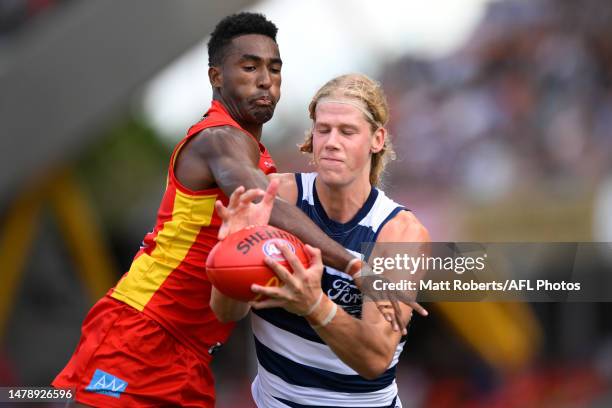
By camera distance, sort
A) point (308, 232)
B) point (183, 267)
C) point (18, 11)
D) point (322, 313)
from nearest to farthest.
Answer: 1. point (322, 313)
2. point (308, 232)
3. point (183, 267)
4. point (18, 11)

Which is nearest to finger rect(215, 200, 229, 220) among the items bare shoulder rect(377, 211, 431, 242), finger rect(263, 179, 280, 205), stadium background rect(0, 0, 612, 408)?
finger rect(263, 179, 280, 205)

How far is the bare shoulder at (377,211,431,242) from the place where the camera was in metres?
4.73

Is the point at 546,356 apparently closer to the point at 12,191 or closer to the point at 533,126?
the point at 533,126

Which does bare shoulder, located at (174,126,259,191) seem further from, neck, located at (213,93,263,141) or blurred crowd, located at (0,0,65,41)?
blurred crowd, located at (0,0,65,41)

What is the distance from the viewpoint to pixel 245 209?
169 inches

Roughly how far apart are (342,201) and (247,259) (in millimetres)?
911

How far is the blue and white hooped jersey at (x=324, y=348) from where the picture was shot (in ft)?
15.6

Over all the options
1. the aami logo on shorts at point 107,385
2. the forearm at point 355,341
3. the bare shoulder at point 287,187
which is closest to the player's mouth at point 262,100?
the bare shoulder at point 287,187

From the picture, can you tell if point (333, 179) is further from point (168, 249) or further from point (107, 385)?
point (107, 385)

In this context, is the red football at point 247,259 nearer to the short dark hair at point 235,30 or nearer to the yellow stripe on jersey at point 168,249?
the yellow stripe on jersey at point 168,249

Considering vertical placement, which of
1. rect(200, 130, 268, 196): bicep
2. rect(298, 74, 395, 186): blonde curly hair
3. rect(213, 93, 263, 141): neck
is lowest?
rect(200, 130, 268, 196): bicep

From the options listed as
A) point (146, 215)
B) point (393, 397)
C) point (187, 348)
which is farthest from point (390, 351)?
point (146, 215)

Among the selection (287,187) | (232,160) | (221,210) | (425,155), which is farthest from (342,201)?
(425,155)

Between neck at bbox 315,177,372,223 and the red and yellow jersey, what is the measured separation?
1.62 feet
